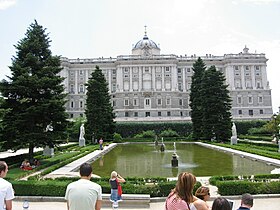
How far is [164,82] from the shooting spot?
7056 centimetres

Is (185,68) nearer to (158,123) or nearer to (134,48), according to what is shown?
(134,48)

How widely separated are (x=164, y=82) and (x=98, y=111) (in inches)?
1366

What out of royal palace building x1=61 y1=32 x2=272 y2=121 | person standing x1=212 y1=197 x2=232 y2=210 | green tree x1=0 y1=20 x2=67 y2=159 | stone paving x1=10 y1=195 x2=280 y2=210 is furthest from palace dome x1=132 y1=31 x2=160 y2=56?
person standing x1=212 y1=197 x2=232 y2=210

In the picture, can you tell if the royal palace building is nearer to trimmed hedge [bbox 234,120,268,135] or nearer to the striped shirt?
trimmed hedge [bbox 234,120,268,135]

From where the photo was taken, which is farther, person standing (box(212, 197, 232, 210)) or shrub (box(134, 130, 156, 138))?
shrub (box(134, 130, 156, 138))

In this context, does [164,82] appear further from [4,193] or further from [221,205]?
[221,205]

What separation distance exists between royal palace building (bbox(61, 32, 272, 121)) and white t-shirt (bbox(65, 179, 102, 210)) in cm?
6457

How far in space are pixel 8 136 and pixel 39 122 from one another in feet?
6.22

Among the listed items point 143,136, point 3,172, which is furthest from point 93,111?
point 3,172

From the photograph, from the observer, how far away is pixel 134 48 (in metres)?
78.6

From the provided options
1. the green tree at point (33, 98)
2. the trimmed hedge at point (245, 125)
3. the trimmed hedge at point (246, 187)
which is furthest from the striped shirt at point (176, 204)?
the trimmed hedge at point (245, 125)

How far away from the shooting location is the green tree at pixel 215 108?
36531 mm

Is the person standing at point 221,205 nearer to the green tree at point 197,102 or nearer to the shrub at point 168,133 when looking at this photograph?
the green tree at point 197,102

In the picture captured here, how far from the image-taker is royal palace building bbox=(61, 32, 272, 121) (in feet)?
227
